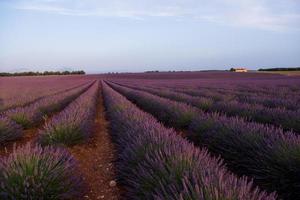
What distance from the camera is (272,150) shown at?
401 cm

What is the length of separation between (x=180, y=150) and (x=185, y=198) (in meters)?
1.18

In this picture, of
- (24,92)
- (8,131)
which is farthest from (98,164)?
(24,92)

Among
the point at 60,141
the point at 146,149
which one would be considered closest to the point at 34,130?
the point at 60,141

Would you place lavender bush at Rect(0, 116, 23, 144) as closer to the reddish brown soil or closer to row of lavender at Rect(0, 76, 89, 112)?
the reddish brown soil

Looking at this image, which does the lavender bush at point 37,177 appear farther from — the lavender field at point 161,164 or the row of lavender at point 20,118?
the row of lavender at point 20,118

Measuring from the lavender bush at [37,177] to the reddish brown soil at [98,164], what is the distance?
0.37m

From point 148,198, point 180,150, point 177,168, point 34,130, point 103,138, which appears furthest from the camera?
point 34,130

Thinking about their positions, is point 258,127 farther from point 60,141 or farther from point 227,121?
point 60,141

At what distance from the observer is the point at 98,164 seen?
5.48m

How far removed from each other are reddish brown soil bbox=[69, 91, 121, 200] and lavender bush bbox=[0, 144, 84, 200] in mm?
368

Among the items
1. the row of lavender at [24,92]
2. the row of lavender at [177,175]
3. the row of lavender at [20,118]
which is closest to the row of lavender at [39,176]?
the row of lavender at [177,175]

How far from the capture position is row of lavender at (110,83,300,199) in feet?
12.2

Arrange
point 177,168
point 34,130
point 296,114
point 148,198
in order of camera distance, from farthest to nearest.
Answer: point 34,130 < point 296,114 < point 177,168 < point 148,198

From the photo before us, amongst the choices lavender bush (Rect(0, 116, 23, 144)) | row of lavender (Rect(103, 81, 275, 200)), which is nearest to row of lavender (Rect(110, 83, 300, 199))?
row of lavender (Rect(103, 81, 275, 200))
